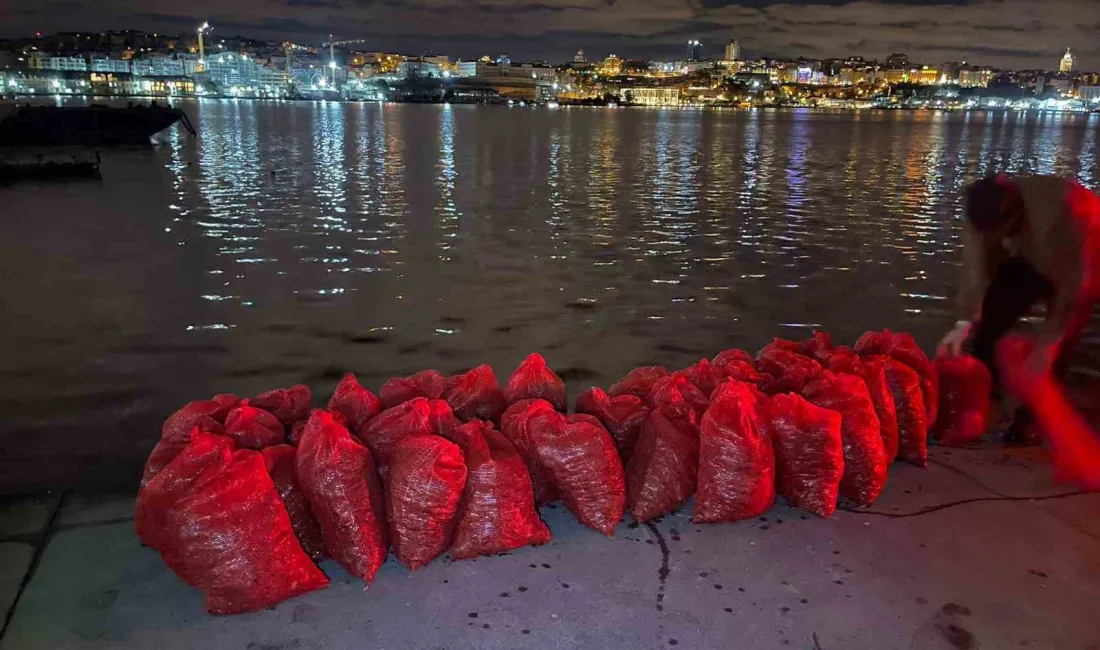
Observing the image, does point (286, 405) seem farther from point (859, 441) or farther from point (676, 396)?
point (859, 441)

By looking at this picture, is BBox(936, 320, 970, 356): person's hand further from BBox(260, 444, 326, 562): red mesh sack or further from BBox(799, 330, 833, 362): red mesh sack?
BBox(260, 444, 326, 562): red mesh sack

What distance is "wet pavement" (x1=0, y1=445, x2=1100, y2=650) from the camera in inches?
Result: 117

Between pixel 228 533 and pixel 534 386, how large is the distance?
1779 millimetres

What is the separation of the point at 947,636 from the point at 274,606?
264 cm

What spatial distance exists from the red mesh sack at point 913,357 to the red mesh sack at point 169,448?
3.73 metres

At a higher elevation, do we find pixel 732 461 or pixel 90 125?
pixel 90 125

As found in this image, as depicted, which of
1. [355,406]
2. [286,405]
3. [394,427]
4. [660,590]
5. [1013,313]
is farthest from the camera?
[1013,313]

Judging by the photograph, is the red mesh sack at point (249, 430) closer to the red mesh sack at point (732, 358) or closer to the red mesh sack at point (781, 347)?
the red mesh sack at point (732, 358)

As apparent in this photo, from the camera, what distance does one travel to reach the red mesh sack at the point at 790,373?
4.32 meters

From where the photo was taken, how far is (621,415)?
4.04m

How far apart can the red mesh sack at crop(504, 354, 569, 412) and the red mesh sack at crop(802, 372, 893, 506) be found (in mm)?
1440

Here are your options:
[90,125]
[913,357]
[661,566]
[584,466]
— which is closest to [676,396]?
[584,466]

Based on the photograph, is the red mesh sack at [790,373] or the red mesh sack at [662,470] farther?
the red mesh sack at [790,373]

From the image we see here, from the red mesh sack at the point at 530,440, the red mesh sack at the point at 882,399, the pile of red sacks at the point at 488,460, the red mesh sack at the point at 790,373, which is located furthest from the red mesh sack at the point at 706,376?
the red mesh sack at the point at 530,440
